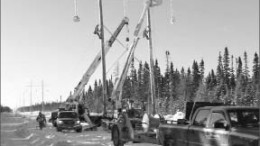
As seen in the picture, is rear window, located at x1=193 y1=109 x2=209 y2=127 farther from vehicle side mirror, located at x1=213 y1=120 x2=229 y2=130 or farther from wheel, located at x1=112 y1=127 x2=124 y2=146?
wheel, located at x1=112 y1=127 x2=124 y2=146

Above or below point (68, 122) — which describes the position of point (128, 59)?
above

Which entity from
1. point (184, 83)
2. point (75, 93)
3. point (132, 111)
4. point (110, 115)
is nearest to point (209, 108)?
point (132, 111)

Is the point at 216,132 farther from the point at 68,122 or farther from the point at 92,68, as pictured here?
the point at 92,68

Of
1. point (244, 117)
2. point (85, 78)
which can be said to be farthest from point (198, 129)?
point (85, 78)

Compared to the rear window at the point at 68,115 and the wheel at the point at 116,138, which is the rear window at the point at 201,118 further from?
the rear window at the point at 68,115

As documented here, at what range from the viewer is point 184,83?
365ft

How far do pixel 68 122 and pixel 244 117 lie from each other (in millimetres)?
23513

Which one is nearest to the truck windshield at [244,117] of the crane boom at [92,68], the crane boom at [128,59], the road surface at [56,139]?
the road surface at [56,139]

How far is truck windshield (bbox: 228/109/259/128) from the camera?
10.8m

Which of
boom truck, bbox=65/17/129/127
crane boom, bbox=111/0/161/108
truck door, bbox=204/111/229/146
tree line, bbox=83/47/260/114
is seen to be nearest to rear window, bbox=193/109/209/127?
truck door, bbox=204/111/229/146

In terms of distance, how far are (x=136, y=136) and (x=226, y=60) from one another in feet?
359

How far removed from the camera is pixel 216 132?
434 inches

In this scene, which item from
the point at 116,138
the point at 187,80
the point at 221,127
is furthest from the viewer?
the point at 187,80

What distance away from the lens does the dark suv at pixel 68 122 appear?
3259 cm
